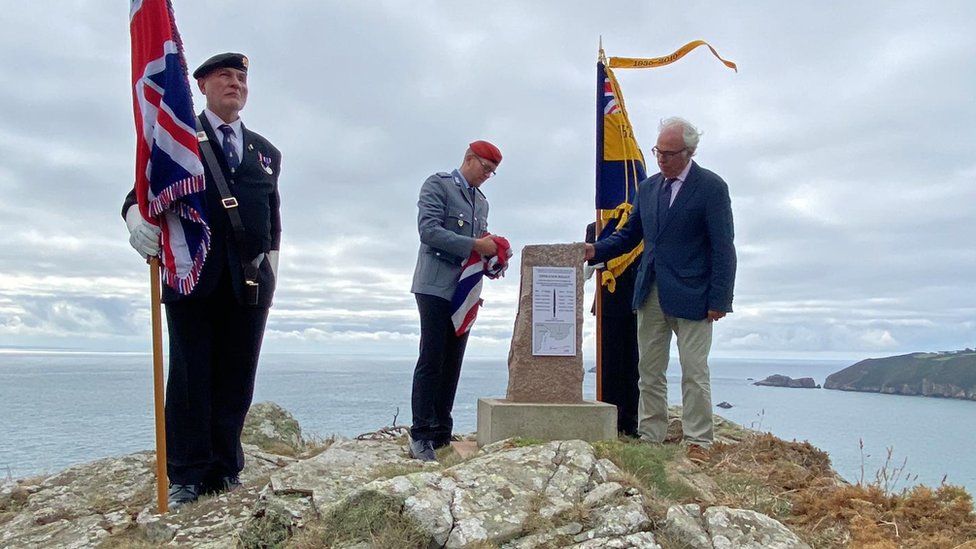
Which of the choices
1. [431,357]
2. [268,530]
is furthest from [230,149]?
[268,530]

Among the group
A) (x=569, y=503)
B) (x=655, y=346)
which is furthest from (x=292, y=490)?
(x=655, y=346)

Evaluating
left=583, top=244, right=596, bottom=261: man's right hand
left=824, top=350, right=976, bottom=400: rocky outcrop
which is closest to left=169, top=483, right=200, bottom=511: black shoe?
left=583, top=244, right=596, bottom=261: man's right hand

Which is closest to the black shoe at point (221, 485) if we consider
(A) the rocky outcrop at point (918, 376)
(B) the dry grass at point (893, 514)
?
(B) the dry grass at point (893, 514)

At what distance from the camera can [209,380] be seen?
466cm

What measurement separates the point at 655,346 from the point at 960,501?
234 cm

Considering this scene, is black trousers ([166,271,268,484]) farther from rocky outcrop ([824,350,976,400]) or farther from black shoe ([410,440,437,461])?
rocky outcrop ([824,350,976,400])

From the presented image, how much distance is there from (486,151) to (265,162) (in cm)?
172

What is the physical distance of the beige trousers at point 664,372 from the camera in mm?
5500

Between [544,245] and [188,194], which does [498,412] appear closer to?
[544,245]

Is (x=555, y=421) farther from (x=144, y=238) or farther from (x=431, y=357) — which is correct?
(x=144, y=238)

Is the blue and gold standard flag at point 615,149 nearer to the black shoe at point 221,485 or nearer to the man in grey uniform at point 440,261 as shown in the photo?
the man in grey uniform at point 440,261

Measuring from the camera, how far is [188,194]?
4277 millimetres

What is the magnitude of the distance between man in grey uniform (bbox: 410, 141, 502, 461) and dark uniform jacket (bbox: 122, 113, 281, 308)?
122cm

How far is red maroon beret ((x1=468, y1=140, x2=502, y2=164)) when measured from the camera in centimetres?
566
